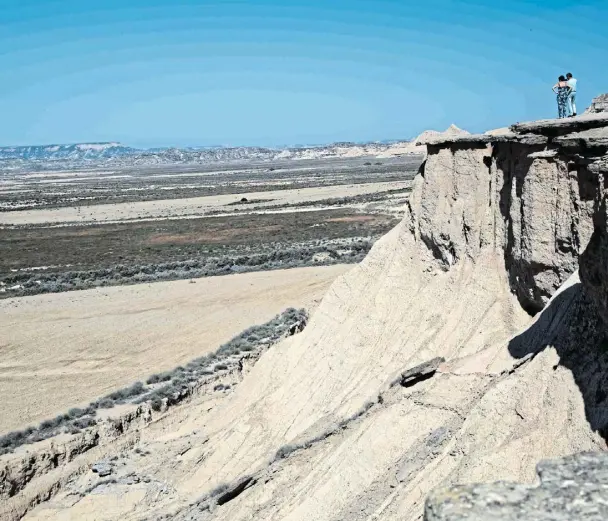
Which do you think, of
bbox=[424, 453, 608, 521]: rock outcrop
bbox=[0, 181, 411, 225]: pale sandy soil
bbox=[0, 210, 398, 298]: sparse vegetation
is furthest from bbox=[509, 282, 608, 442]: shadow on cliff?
bbox=[0, 181, 411, 225]: pale sandy soil

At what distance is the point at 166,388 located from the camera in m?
16.2

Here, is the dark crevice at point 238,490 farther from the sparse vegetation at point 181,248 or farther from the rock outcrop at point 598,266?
the sparse vegetation at point 181,248

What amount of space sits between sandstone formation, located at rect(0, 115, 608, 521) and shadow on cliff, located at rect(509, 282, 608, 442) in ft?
0.08

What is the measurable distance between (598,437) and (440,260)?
23.3 feet

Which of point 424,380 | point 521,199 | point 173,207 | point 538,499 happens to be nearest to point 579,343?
point 424,380

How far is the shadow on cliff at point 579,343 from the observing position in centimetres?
702

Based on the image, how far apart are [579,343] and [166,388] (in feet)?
35.6

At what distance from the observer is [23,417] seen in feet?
50.0

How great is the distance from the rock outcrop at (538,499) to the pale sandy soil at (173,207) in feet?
193

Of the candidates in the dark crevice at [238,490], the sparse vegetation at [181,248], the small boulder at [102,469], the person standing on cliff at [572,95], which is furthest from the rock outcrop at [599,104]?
the sparse vegetation at [181,248]

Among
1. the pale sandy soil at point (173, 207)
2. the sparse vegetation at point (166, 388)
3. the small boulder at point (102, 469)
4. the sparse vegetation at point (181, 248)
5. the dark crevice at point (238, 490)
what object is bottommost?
the small boulder at point (102, 469)

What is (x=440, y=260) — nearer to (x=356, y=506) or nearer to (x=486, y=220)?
(x=486, y=220)

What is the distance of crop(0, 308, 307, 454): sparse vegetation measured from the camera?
46.4 feet

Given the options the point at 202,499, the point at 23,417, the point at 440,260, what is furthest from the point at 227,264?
the point at 202,499
